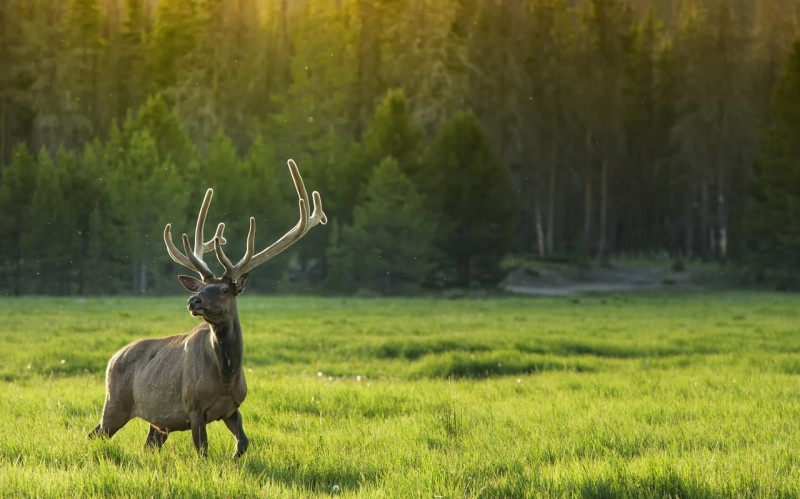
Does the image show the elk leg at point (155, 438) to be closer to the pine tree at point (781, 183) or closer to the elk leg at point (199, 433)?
the elk leg at point (199, 433)

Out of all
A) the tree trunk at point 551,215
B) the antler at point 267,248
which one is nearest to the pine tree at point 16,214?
the tree trunk at point 551,215

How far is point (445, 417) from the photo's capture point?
9570 mm

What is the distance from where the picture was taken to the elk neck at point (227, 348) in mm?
7441

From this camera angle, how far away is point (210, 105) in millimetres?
59281

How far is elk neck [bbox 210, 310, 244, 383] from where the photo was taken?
293 inches

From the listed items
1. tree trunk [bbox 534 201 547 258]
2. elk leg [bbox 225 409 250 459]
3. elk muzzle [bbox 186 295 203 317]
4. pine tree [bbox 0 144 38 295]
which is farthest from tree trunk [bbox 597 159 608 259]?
elk muzzle [bbox 186 295 203 317]

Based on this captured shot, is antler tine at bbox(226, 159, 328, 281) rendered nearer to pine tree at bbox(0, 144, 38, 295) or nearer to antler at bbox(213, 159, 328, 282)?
antler at bbox(213, 159, 328, 282)

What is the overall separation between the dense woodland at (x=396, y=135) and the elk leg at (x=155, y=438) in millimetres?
35215

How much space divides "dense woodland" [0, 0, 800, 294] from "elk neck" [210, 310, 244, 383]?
119 ft

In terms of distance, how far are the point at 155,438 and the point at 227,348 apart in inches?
56.8

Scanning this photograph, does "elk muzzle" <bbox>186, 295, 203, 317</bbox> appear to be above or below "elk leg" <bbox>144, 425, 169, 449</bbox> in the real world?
above

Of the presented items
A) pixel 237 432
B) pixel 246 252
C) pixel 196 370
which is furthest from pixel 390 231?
pixel 196 370

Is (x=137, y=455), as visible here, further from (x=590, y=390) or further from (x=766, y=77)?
(x=766, y=77)

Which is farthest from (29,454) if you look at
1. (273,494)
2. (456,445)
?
(456,445)
